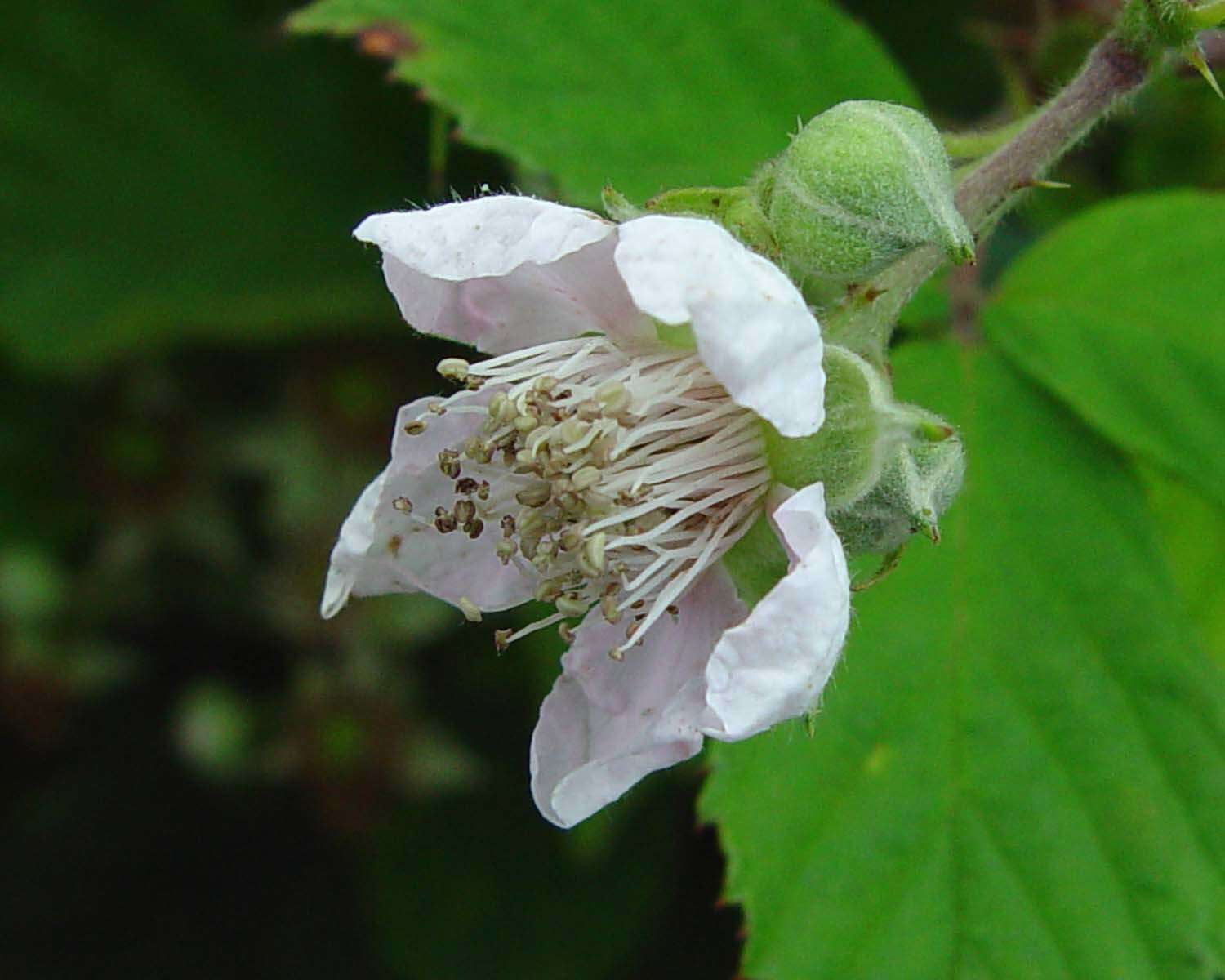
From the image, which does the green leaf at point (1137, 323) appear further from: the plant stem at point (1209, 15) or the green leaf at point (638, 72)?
the plant stem at point (1209, 15)

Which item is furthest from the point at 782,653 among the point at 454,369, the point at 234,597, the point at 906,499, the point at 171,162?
the point at 171,162

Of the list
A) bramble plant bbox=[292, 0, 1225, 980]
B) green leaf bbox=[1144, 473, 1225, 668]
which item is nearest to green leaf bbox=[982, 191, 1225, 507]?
bramble plant bbox=[292, 0, 1225, 980]

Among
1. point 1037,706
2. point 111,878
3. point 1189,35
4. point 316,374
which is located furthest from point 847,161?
point 111,878

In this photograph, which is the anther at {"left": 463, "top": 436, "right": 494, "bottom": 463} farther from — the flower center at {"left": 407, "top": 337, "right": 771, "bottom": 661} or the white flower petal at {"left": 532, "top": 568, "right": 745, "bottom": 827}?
the white flower petal at {"left": 532, "top": 568, "right": 745, "bottom": 827}

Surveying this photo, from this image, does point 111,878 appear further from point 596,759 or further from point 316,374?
point 596,759

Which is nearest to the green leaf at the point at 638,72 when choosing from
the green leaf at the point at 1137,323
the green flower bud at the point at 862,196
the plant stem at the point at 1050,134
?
the green leaf at the point at 1137,323

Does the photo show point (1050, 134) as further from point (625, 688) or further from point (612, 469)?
point (625, 688)
